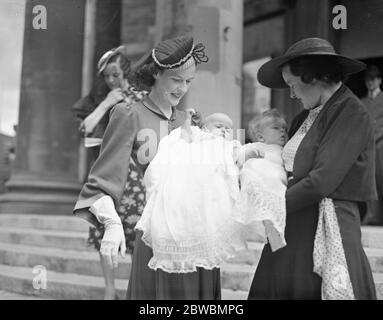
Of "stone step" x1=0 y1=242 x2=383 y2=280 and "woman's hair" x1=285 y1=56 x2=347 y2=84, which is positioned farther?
"stone step" x1=0 y1=242 x2=383 y2=280

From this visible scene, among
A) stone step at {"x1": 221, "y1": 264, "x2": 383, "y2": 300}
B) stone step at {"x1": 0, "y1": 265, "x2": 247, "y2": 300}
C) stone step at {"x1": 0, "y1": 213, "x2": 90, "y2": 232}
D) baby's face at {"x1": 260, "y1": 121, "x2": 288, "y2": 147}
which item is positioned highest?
baby's face at {"x1": 260, "y1": 121, "x2": 288, "y2": 147}

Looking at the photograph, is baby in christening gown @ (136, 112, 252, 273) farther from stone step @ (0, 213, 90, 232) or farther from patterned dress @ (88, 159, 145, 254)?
stone step @ (0, 213, 90, 232)

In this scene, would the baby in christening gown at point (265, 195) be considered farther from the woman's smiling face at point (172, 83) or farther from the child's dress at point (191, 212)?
the woman's smiling face at point (172, 83)

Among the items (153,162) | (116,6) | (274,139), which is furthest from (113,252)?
(116,6)

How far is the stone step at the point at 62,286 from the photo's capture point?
4.54m

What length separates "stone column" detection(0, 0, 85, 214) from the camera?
7180 millimetres

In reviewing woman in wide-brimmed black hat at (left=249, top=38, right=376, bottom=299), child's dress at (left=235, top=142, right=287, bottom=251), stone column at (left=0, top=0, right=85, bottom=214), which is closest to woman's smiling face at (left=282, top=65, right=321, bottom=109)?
woman in wide-brimmed black hat at (left=249, top=38, right=376, bottom=299)

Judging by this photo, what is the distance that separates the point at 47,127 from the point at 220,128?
529 centimetres

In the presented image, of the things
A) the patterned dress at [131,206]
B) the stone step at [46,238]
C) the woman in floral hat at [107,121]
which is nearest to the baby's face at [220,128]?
the woman in floral hat at [107,121]

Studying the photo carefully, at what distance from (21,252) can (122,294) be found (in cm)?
160

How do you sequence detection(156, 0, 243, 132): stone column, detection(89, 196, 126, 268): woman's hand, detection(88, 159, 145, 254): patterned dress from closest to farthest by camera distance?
detection(89, 196, 126, 268): woman's hand, detection(88, 159, 145, 254): patterned dress, detection(156, 0, 243, 132): stone column

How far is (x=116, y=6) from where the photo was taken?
8.57 meters

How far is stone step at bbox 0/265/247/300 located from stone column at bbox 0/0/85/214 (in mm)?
1949

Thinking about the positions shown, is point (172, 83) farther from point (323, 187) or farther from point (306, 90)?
point (323, 187)
